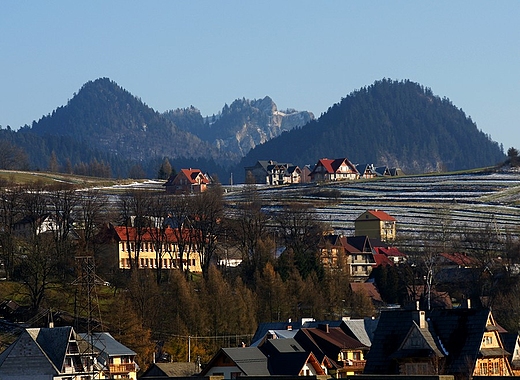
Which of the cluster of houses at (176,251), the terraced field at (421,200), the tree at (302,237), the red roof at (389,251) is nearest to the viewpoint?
the tree at (302,237)

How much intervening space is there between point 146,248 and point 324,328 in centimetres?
4410

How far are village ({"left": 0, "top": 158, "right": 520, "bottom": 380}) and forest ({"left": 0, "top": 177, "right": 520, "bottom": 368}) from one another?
0.57 m

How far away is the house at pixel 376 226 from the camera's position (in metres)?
144

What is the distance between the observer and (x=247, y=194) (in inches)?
6811

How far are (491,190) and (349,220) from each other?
27.6 meters

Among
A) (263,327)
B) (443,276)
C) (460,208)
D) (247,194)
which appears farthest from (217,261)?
(247,194)

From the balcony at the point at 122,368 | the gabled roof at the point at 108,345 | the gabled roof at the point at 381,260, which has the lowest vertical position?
the balcony at the point at 122,368

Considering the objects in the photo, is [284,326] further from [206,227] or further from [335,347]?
[206,227]

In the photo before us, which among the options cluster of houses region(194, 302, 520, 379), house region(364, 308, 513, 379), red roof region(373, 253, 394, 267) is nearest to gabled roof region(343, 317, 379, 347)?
cluster of houses region(194, 302, 520, 379)

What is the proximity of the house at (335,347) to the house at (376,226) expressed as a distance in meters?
67.5

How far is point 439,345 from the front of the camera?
50375mm

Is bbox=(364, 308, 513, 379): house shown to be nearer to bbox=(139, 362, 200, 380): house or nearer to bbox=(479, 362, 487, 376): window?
bbox=(479, 362, 487, 376): window

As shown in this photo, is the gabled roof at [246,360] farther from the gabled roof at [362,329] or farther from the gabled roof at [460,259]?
the gabled roof at [460,259]

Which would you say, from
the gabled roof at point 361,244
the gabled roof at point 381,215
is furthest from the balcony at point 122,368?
the gabled roof at point 381,215
